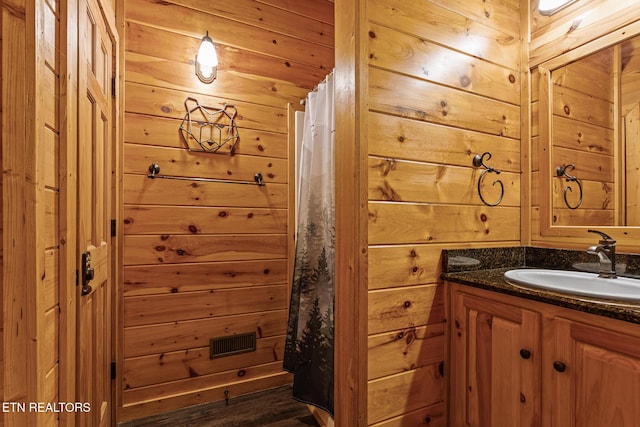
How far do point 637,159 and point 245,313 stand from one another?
2.26 m

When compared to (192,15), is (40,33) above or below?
below

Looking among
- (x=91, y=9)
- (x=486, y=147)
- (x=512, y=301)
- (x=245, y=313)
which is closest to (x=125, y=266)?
(x=245, y=313)

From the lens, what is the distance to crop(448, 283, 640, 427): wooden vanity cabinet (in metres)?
0.92

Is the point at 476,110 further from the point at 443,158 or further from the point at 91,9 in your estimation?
the point at 91,9

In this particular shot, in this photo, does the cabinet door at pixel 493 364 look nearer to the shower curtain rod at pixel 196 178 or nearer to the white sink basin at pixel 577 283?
the white sink basin at pixel 577 283

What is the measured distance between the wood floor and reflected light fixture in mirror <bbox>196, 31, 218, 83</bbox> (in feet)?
6.89

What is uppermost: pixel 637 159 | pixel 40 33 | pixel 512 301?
pixel 40 33

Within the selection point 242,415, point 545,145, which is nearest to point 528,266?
point 545,145

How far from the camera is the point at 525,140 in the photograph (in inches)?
67.1

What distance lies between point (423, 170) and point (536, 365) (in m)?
0.84

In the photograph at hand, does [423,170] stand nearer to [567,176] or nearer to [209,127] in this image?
[567,176]

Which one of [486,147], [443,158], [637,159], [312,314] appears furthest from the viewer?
[312,314]

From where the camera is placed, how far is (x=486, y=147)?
1.60 m

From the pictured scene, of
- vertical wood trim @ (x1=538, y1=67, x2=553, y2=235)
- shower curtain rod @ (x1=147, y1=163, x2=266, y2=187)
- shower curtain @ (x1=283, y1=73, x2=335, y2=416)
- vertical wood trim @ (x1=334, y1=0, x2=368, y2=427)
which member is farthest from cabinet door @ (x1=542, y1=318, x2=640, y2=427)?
shower curtain rod @ (x1=147, y1=163, x2=266, y2=187)
